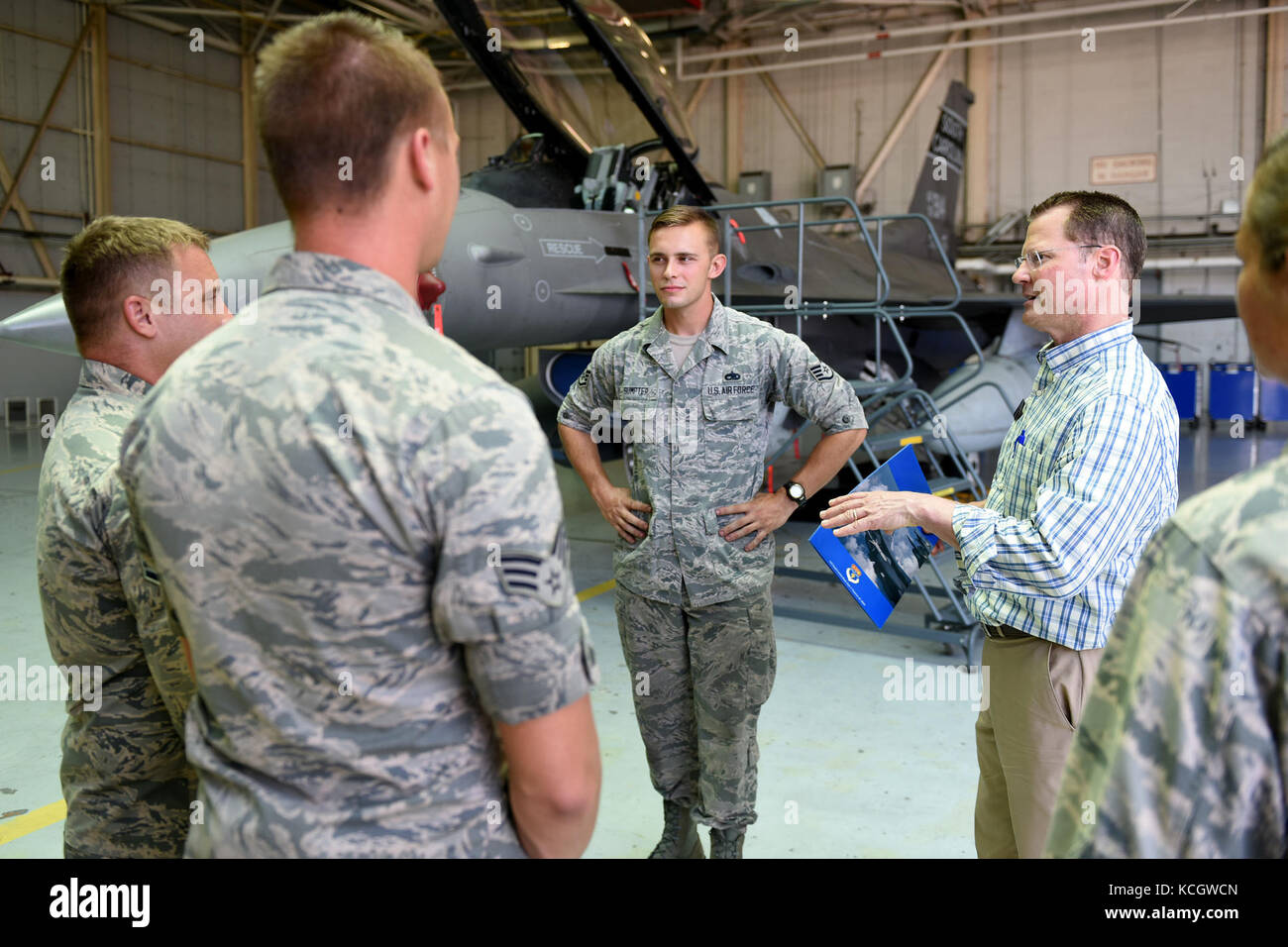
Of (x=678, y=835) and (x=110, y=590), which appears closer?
(x=110, y=590)

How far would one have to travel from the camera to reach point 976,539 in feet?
6.07

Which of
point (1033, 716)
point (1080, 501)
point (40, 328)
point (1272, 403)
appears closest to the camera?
point (1080, 501)

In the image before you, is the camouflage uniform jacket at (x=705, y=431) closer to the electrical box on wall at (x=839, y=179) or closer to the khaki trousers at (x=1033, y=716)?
the khaki trousers at (x=1033, y=716)

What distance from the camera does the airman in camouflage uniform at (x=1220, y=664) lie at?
2.64 feet

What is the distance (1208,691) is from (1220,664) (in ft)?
0.10

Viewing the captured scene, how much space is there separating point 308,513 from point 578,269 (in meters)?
4.90

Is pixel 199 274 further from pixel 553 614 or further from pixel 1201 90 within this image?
pixel 1201 90

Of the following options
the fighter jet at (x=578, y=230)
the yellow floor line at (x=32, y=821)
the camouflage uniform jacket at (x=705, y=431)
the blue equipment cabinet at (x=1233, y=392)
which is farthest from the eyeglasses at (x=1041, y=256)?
the blue equipment cabinet at (x=1233, y=392)

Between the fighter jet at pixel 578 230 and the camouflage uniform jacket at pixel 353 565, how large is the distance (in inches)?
122

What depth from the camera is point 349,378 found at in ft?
3.29

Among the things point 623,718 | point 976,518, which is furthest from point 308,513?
point 623,718

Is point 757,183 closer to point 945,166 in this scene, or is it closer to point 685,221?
point 945,166

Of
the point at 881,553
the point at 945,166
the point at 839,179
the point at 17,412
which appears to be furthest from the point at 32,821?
the point at 839,179

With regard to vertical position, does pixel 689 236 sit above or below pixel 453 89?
below
